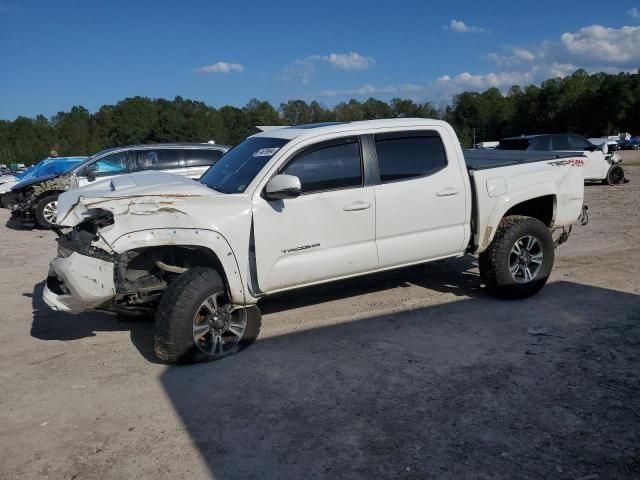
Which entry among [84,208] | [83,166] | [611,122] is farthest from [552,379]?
[611,122]

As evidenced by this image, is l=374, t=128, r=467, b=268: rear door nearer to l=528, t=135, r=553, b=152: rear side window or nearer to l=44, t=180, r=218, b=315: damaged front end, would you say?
l=44, t=180, r=218, b=315: damaged front end

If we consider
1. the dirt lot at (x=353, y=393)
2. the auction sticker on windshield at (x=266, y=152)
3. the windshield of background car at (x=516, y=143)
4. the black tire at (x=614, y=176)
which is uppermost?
the auction sticker on windshield at (x=266, y=152)

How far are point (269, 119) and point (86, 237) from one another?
243 feet

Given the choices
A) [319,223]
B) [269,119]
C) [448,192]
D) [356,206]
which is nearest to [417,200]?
[448,192]

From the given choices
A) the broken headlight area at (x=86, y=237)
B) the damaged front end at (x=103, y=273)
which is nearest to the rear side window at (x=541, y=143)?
the damaged front end at (x=103, y=273)

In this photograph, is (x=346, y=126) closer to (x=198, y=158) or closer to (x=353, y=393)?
(x=353, y=393)

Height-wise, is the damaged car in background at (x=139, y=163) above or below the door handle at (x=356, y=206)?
above

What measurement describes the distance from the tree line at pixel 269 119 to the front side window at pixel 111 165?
5493 centimetres

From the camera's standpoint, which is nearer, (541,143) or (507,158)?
(507,158)

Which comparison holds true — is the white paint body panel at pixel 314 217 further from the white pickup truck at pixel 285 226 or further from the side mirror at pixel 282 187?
the side mirror at pixel 282 187

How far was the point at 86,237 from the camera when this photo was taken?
4422 mm

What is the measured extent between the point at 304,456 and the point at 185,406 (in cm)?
110

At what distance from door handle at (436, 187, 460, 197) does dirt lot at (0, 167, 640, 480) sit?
1.23 m

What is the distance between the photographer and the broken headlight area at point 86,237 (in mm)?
4293
